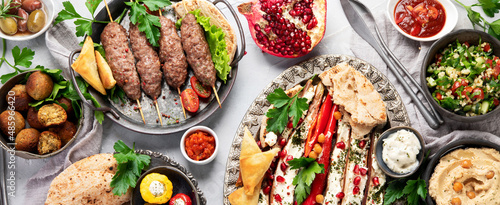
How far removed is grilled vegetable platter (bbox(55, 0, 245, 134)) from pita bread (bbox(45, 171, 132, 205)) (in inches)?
26.8

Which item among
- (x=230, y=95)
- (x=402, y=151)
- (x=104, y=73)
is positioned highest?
(x=104, y=73)

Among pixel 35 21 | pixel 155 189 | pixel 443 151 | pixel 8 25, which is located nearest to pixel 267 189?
pixel 155 189

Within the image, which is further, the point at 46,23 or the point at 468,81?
the point at 46,23

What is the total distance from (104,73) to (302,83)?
7.44 feet

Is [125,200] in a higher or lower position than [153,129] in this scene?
lower

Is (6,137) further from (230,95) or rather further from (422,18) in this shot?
(422,18)

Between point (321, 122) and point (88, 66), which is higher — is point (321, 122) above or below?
below

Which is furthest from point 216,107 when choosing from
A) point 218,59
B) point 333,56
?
point 333,56

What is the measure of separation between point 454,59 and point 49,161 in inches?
191

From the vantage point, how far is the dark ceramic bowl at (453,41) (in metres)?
4.21

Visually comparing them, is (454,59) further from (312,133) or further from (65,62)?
(65,62)

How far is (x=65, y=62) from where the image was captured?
475 centimetres

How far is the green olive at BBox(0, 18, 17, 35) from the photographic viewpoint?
455cm

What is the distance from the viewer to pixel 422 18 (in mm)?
4539
